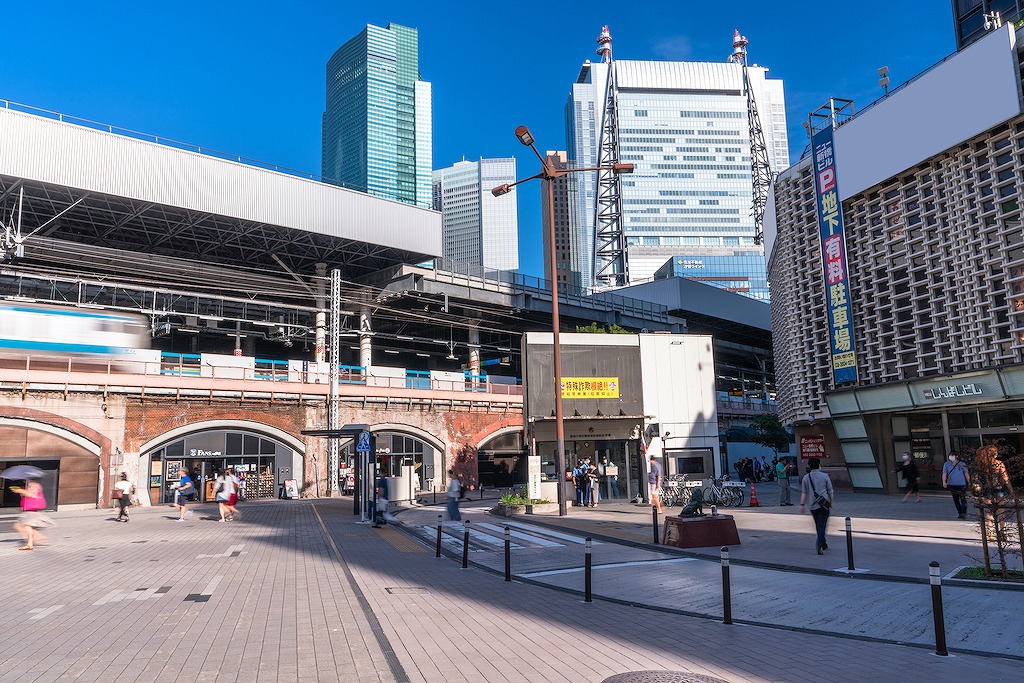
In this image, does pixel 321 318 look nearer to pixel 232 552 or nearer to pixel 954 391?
pixel 232 552

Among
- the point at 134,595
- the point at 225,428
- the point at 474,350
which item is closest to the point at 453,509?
the point at 134,595

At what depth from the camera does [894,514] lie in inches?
774

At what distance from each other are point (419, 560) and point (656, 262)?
15080 cm

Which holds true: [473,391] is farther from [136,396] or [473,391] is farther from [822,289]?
[822,289]

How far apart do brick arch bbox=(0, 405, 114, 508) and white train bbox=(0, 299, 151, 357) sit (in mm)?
2668

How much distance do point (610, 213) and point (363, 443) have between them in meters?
127

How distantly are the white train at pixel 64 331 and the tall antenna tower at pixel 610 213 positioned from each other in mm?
107141

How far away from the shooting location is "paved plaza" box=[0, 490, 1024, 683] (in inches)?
270

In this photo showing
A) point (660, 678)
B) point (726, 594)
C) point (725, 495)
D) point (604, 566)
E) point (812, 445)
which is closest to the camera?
point (660, 678)

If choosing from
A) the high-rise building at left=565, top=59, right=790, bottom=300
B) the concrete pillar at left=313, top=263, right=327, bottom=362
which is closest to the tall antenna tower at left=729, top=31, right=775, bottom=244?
the high-rise building at left=565, top=59, right=790, bottom=300

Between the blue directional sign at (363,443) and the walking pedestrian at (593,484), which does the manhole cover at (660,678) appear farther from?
the walking pedestrian at (593,484)

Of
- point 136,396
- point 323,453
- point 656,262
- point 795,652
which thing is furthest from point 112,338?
point 656,262

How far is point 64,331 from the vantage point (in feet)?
107

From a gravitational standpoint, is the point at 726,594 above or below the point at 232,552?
above
